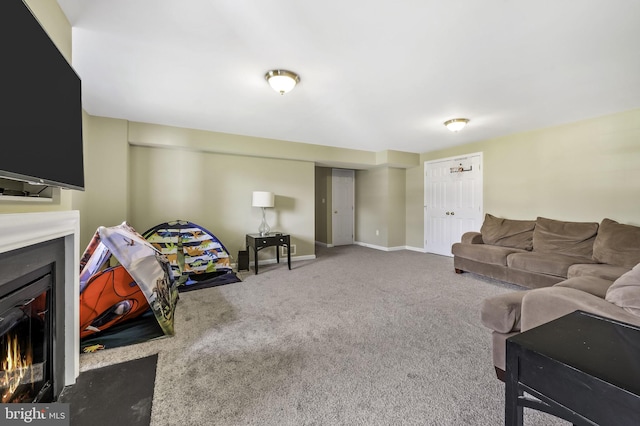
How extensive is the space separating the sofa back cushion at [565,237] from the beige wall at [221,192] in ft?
12.1

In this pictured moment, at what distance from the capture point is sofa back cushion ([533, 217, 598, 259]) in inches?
133

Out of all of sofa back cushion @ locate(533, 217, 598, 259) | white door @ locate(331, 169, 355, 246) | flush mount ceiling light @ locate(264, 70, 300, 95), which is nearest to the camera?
flush mount ceiling light @ locate(264, 70, 300, 95)

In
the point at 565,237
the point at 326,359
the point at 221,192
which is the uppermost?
the point at 221,192

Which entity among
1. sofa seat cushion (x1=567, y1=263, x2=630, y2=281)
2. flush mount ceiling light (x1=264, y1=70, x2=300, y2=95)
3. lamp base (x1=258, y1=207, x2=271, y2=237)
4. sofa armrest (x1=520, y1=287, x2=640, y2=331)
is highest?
flush mount ceiling light (x1=264, y1=70, x2=300, y2=95)

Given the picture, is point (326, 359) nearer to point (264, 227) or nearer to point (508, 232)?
point (264, 227)

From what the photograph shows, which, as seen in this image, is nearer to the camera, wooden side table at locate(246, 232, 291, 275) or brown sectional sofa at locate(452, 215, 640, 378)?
brown sectional sofa at locate(452, 215, 640, 378)

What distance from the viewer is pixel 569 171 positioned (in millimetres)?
3900

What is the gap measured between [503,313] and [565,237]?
9.59 feet

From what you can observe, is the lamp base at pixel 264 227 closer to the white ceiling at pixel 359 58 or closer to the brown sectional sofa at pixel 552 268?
the white ceiling at pixel 359 58

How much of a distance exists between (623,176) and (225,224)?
5.75m

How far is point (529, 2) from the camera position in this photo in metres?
1.63

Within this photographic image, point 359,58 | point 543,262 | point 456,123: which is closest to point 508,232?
point 543,262

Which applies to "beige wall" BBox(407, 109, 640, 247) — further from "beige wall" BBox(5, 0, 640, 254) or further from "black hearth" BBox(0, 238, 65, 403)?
"black hearth" BBox(0, 238, 65, 403)

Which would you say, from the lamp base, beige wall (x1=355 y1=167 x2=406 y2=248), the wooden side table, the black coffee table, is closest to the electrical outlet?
the lamp base
